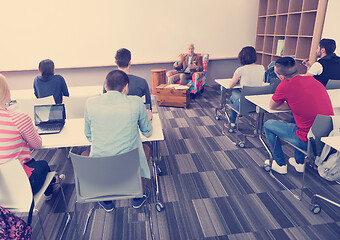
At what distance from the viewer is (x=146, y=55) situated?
6402 mm

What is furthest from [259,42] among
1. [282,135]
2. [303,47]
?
[282,135]

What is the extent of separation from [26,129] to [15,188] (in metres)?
0.42

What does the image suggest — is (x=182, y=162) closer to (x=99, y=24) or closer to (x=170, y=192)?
(x=170, y=192)

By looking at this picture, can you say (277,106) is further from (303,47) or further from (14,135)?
(303,47)

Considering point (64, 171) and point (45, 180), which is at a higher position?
point (45, 180)

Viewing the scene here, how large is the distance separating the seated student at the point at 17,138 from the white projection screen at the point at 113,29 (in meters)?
4.84

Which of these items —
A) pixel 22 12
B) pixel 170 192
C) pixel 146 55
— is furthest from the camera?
pixel 146 55

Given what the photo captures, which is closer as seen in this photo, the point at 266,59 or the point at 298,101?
the point at 298,101

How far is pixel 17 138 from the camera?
1.68m

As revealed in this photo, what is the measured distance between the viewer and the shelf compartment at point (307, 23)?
457 cm

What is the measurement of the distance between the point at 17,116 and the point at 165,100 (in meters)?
3.77

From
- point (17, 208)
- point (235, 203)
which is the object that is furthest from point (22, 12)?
point (235, 203)

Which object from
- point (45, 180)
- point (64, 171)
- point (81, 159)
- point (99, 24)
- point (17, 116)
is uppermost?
point (99, 24)

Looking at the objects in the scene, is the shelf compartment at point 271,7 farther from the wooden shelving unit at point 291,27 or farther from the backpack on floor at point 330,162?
the backpack on floor at point 330,162
